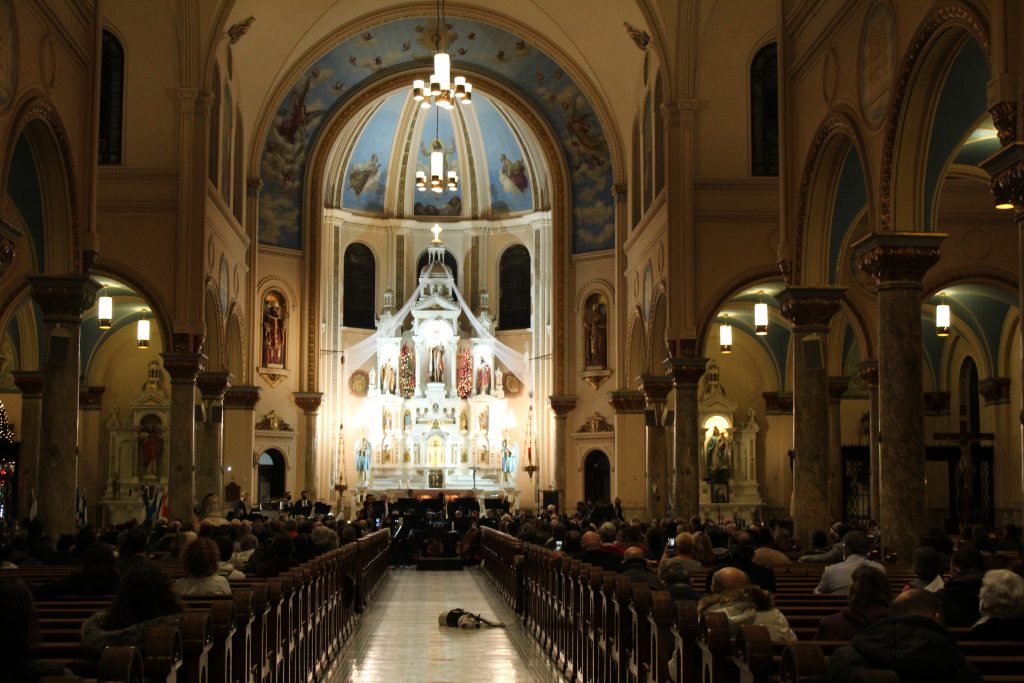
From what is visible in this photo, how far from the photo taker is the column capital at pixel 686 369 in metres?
25.4

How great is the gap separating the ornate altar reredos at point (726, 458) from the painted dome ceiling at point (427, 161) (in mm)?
9769

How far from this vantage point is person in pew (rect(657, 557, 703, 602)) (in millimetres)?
9445

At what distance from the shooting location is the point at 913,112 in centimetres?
1523

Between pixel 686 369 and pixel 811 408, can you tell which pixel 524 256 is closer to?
pixel 686 369

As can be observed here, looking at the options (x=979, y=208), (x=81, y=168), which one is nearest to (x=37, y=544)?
(x=81, y=168)

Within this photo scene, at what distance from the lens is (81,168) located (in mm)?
18844

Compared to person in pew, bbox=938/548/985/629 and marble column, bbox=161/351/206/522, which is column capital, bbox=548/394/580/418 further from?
person in pew, bbox=938/548/985/629

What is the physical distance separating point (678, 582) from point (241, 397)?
84.1 ft

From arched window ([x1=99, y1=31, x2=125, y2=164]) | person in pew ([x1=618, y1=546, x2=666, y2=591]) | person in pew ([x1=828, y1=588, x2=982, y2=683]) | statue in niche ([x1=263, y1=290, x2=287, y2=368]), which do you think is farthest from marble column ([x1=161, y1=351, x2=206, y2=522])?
person in pew ([x1=828, y1=588, x2=982, y2=683])

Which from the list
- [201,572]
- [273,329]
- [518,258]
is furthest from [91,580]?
[518,258]

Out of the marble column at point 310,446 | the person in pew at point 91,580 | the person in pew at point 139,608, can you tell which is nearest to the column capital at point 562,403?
the marble column at point 310,446

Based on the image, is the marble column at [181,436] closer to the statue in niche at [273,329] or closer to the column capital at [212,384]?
the column capital at [212,384]

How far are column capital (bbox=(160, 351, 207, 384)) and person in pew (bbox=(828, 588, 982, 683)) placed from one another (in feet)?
69.9

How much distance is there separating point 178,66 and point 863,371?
14542mm
